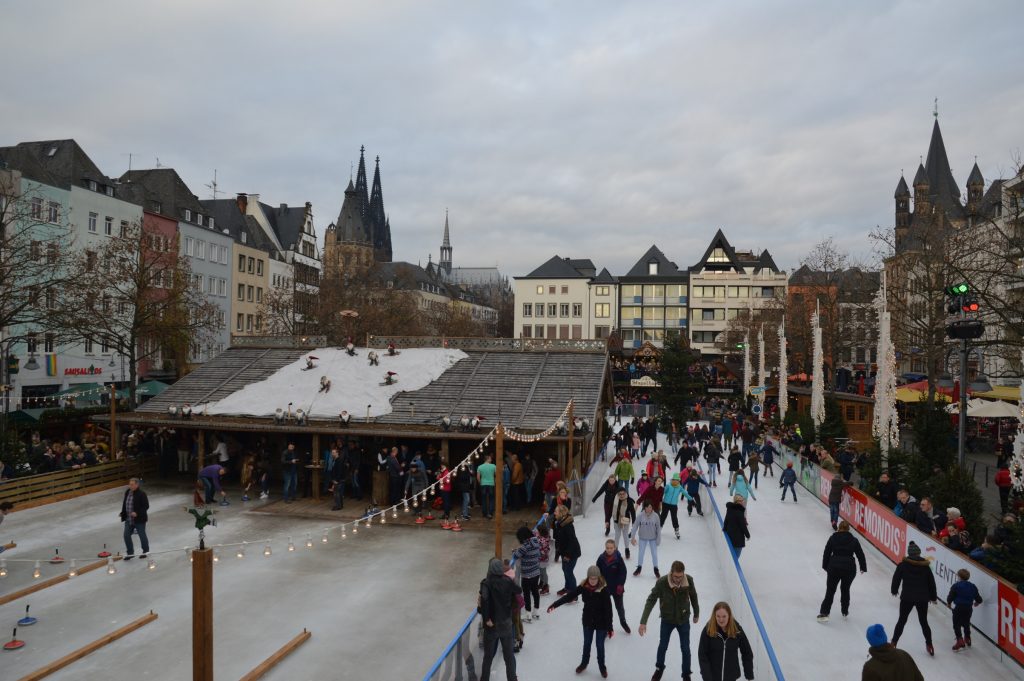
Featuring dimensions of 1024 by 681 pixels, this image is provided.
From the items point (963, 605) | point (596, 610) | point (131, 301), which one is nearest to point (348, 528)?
point (596, 610)

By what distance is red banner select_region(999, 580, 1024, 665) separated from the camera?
8.73 metres

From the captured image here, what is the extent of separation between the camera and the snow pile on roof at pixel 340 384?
70.5ft

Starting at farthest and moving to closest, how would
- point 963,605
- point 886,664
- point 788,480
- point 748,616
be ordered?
1. point 788,480
2. point 963,605
3. point 748,616
4. point 886,664

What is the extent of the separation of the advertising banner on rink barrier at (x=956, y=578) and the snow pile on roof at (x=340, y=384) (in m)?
14.7

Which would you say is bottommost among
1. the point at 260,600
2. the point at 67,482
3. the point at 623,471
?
the point at 260,600

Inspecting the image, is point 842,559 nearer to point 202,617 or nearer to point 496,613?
point 496,613

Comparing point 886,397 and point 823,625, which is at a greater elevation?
point 886,397

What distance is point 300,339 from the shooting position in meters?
27.1

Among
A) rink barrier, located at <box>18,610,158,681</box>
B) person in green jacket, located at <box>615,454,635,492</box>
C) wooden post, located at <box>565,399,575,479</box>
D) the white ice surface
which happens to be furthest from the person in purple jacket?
the white ice surface

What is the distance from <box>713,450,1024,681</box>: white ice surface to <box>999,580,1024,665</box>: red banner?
0.84ft

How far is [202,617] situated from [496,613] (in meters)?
3.36

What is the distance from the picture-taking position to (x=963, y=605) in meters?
9.38

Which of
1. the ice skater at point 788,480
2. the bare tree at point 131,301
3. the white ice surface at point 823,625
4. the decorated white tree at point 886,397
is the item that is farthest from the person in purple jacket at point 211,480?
the decorated white tree at point 886,397

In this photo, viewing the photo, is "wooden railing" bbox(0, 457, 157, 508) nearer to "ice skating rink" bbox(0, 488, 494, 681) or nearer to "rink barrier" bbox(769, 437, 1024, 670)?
"ice skating rink" bbox(0, 488, 494, 681)
